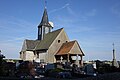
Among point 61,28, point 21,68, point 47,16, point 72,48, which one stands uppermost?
point 47,16

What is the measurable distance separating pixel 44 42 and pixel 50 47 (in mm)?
4884

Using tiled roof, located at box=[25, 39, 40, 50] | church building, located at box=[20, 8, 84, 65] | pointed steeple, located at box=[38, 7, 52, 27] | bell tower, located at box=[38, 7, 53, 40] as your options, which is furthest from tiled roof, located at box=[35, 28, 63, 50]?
pointed steeple, located at box=[38, 7, 52, 27]

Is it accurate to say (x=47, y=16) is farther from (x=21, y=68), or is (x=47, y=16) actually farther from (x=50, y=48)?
(x=21, y=68)

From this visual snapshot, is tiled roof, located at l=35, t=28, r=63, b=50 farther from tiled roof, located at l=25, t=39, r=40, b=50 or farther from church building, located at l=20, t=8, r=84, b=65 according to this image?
tiled roof, located at l=25, t=39, r=40, b=50

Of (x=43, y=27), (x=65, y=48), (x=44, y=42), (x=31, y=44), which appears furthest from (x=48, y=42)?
(x=43, y=27)

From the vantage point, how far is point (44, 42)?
4794 cm

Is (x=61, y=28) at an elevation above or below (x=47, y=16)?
below

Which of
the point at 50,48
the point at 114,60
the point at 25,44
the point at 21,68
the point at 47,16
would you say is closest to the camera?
the point at 21,68

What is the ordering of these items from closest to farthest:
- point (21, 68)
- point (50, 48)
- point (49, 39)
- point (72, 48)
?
point (21, 68) → point (72, 48) → point (50, 48) → point (49, 39)

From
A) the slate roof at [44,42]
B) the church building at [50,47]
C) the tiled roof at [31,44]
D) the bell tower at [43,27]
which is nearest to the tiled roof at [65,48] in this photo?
the church building at [50,47]

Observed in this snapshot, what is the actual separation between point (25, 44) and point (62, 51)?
1284 centimetres

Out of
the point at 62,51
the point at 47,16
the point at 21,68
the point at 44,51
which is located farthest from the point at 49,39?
the point at 21,68

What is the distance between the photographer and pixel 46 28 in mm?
53406

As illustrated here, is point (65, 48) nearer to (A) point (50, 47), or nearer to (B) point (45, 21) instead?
(A) point (50, 47)
